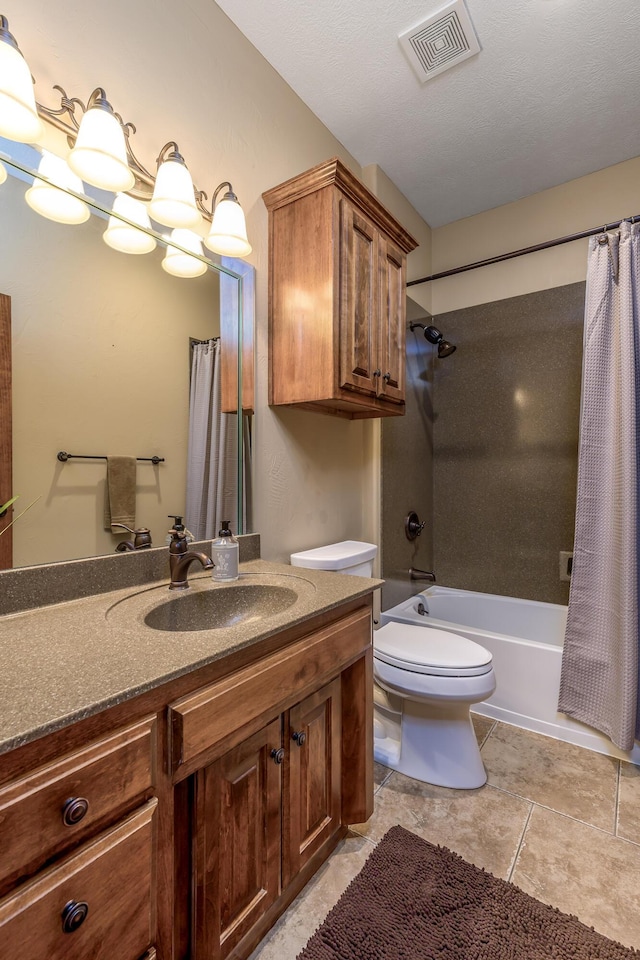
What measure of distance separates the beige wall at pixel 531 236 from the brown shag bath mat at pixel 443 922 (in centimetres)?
265

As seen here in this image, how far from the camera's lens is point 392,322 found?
185cm

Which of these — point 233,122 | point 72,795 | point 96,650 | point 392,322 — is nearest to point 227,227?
point 233,122

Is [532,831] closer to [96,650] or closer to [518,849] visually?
[518,849]

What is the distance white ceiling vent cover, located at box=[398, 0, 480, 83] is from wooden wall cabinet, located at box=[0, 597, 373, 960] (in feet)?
6.56

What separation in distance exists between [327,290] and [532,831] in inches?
75.1

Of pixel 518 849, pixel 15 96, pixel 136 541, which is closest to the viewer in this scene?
pixel 15 96

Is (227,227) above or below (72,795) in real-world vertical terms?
above

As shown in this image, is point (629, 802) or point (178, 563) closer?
point (178, 563)

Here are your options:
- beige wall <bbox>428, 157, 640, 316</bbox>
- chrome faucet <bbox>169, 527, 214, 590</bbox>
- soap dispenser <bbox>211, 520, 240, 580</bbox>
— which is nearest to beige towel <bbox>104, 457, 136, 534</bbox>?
chrome faucet <bbox>169, 527, 214, 590</bbox>

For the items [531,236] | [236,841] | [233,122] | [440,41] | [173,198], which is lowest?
[236,841]

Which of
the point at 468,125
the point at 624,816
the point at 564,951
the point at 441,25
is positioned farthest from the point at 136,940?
the point at 468,125

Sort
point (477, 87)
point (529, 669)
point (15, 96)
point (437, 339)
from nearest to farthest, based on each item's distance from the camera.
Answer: point (15, 96), point (477, 87), point (529, 669), point (437, 339)

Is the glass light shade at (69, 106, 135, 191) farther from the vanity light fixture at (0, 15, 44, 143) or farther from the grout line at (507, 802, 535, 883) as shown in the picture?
the grout line at (507, 802, 535, 883)

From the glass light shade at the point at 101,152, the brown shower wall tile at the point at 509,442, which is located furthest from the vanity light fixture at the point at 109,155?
the brown shower wall tile at the point at 509,442
